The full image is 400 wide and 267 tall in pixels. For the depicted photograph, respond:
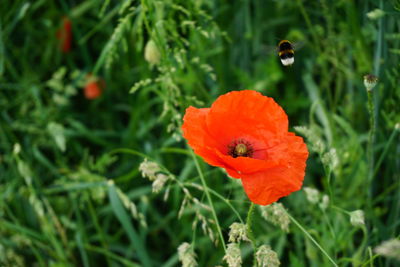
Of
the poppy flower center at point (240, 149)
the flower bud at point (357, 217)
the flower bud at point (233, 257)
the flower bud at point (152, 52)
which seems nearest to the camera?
the flower bud at point (233, 257)

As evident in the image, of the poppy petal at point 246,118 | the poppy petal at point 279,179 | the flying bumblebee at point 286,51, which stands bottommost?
the poppy petal at point 279,179

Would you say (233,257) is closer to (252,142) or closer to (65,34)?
(252,142)

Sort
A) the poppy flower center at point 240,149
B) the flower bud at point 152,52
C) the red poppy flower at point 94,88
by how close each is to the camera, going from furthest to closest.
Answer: the red poppy flower at point 94,88, the flower bud at point 152,52, the poppy flower center at point 240,149

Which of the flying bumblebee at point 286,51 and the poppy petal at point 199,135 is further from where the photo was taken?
the flying bumblebee at point 286,51

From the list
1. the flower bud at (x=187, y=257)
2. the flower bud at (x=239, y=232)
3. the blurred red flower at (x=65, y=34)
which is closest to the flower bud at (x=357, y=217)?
the flower bud at (x=239, y=232)

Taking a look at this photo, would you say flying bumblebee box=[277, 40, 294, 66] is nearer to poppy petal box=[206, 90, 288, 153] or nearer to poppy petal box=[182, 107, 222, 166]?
poppy petal box=[206, 90, 288, 153]

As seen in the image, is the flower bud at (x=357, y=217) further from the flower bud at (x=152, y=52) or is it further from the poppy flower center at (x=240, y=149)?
the flower bud at (x=152, y=52)

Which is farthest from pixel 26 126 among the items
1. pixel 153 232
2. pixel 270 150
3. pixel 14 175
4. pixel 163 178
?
pixel 270 150

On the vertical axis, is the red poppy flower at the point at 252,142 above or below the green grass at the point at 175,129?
above
